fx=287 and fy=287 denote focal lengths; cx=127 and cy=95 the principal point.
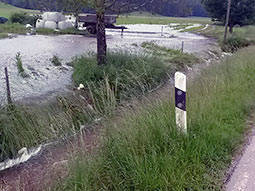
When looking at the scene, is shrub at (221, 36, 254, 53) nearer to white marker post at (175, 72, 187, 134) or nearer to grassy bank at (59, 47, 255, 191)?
grassy bank at (59, 47, 255, 191)

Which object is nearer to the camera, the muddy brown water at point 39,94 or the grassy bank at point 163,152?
the grassy bank at point 163,152

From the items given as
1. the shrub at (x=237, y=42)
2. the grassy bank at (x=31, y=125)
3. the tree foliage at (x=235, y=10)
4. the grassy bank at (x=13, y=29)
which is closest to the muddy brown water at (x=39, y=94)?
the grassy bank at (x=31, y=125)

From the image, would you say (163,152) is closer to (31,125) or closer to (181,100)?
(181,100)

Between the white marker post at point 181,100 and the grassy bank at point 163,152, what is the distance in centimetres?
12

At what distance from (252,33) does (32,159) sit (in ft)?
70.9

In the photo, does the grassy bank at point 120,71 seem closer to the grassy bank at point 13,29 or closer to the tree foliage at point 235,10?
the grassy bank at point 13,29

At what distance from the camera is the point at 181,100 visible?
3.70 m

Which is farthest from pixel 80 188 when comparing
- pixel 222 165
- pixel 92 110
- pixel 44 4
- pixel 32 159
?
pixel 44 4

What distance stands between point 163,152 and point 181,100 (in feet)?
2.31

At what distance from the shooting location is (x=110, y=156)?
11.5 feet

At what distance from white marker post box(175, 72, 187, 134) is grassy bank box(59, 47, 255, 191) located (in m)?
0.12

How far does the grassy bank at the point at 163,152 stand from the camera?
3146 millimetres

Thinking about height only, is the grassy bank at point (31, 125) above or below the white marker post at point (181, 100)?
below

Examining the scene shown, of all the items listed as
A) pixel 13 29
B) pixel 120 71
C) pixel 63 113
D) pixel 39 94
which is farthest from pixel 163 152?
pixel 13 29
